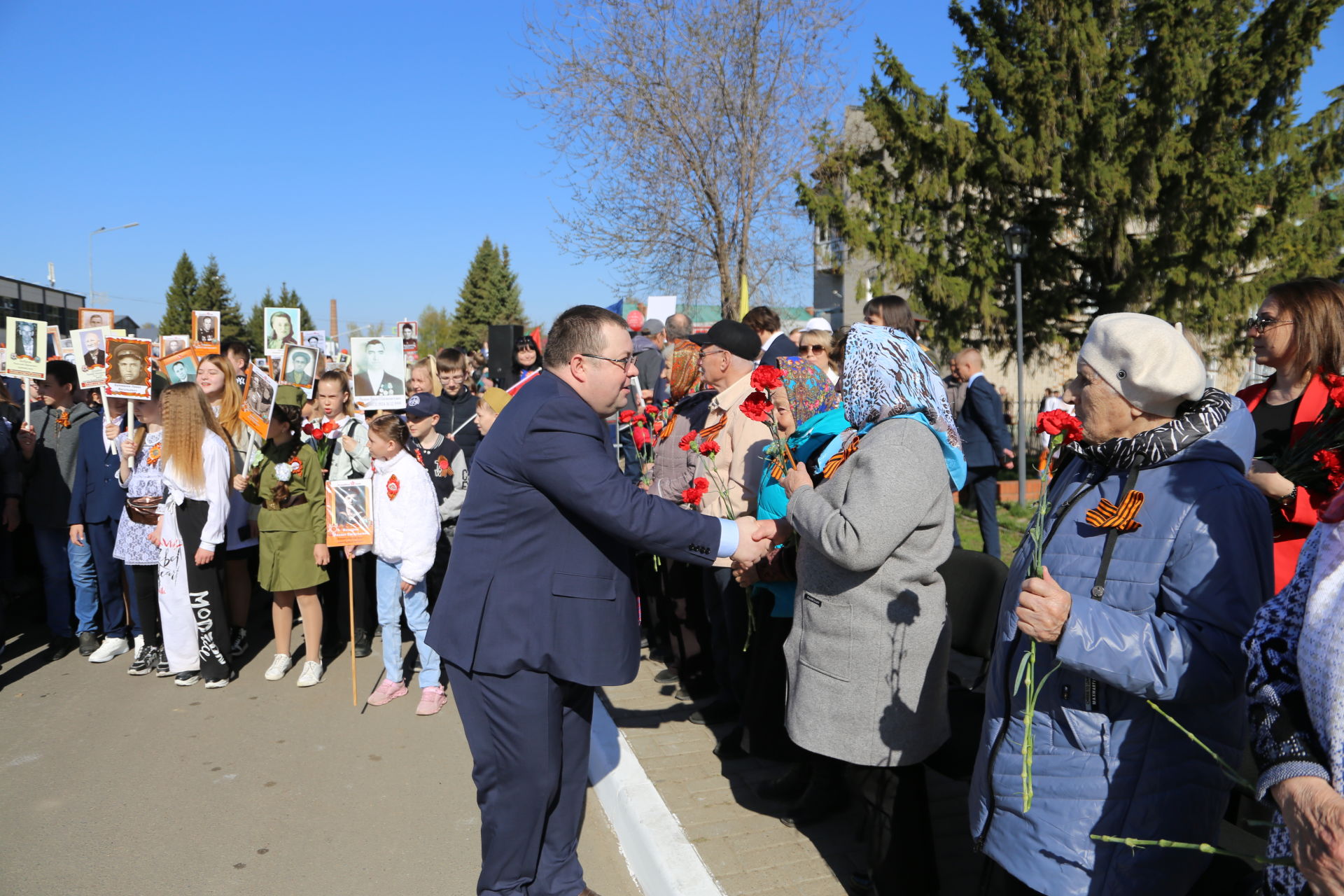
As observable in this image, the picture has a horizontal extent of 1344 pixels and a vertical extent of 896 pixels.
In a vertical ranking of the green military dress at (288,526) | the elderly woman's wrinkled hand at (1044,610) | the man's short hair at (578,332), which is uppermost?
the man's short hair at (578,332)

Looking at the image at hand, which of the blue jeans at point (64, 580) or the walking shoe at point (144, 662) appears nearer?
the walking shoe at point (144, 662)

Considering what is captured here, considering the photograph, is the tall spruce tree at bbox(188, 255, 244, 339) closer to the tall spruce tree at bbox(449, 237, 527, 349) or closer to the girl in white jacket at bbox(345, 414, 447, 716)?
the tall spruce tree at bbox(449, 237, 527, 349)

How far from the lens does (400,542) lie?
231 inches

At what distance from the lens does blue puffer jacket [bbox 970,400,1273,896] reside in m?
2.05

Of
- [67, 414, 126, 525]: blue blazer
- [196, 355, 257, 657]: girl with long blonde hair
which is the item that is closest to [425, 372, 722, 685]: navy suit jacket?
[196, 355, 257, 657]: girl with long blonde hair

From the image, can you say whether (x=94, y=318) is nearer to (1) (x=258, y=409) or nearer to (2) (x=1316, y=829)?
(1) (x=258, y=409)

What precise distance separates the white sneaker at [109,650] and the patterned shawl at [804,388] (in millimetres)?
6145

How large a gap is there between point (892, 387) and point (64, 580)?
721 cm

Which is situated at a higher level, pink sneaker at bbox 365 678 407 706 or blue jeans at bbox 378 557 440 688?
blue jeans at bbox 378 557 440 688

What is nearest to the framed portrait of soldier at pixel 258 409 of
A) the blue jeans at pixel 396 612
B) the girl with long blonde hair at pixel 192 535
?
the girl with long blonde hair at pixel 192 535

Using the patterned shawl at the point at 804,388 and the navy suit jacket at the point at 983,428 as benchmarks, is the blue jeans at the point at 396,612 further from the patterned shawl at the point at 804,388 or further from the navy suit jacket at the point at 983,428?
the navy suit jacket at the point at 983,428

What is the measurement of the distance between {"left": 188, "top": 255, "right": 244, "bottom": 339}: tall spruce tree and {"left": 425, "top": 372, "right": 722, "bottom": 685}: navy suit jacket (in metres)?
68.4

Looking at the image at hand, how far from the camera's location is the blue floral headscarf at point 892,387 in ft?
9.77

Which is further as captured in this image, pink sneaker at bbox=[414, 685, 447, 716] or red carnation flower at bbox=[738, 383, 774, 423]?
pink sneaker at bbox=[414, 685, 447, 716]
